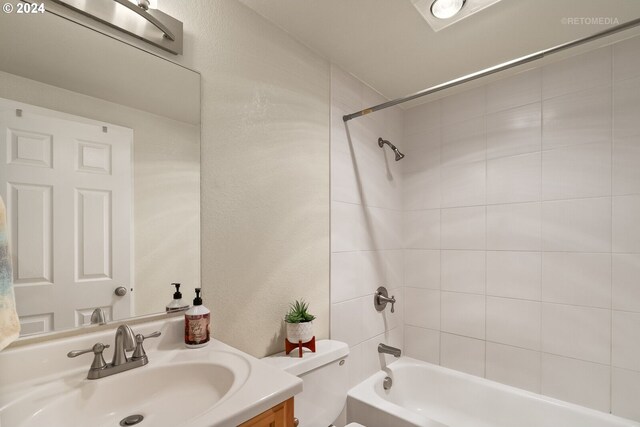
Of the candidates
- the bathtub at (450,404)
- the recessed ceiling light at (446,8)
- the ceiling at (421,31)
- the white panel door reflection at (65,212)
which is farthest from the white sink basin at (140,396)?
the recessed ceiling light at (446,8)

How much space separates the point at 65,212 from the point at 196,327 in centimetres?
53

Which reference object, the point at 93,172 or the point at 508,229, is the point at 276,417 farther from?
the point at 508,229

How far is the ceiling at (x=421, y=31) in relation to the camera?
1.39 m

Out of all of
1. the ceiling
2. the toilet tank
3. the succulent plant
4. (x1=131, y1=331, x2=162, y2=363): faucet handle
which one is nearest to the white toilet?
the toilet tank

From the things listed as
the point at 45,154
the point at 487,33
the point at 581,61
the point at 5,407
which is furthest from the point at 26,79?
the point at 581,61

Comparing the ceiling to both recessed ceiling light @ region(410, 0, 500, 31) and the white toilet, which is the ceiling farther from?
the white toilet

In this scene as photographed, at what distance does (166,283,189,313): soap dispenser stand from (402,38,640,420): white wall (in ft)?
5.74

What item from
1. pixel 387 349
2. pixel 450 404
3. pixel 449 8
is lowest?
pixel 450 404

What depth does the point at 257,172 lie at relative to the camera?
141cm

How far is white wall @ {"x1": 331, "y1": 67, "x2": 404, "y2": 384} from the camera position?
184cm

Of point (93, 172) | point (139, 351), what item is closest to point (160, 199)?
point (93, 172)

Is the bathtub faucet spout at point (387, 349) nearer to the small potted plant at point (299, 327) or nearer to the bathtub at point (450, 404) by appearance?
the bathtub at point (450, 404)

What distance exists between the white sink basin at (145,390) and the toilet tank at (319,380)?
1.34ft

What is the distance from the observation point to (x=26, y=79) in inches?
34.3
